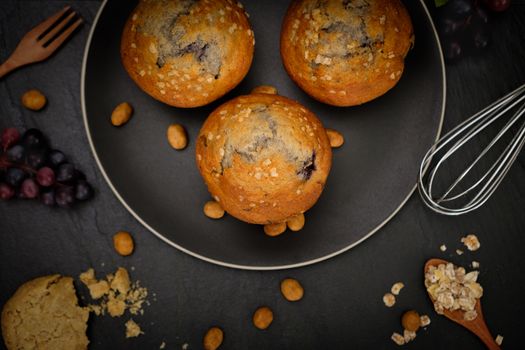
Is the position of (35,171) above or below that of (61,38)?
below

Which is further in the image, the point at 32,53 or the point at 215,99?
the point at 32,53

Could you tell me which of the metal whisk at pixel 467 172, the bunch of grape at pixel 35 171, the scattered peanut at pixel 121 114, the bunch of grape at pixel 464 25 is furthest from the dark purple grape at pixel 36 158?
the bunch of grape at pixel 464 25

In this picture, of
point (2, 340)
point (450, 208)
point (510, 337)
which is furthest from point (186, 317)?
point (510, 337)

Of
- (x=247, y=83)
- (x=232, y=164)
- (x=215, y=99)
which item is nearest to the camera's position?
(x=232, y=164)

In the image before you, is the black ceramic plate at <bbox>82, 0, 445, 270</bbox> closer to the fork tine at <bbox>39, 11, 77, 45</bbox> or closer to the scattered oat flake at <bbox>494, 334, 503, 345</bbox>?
the fork tine at <bbox>39, 11, 77, 45</bbox>

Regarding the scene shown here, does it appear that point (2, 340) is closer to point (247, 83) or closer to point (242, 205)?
point (242, 205)

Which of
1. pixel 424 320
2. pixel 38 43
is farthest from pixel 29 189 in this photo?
pixel 424 320

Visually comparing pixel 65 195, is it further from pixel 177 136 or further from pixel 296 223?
pixel 296 223
